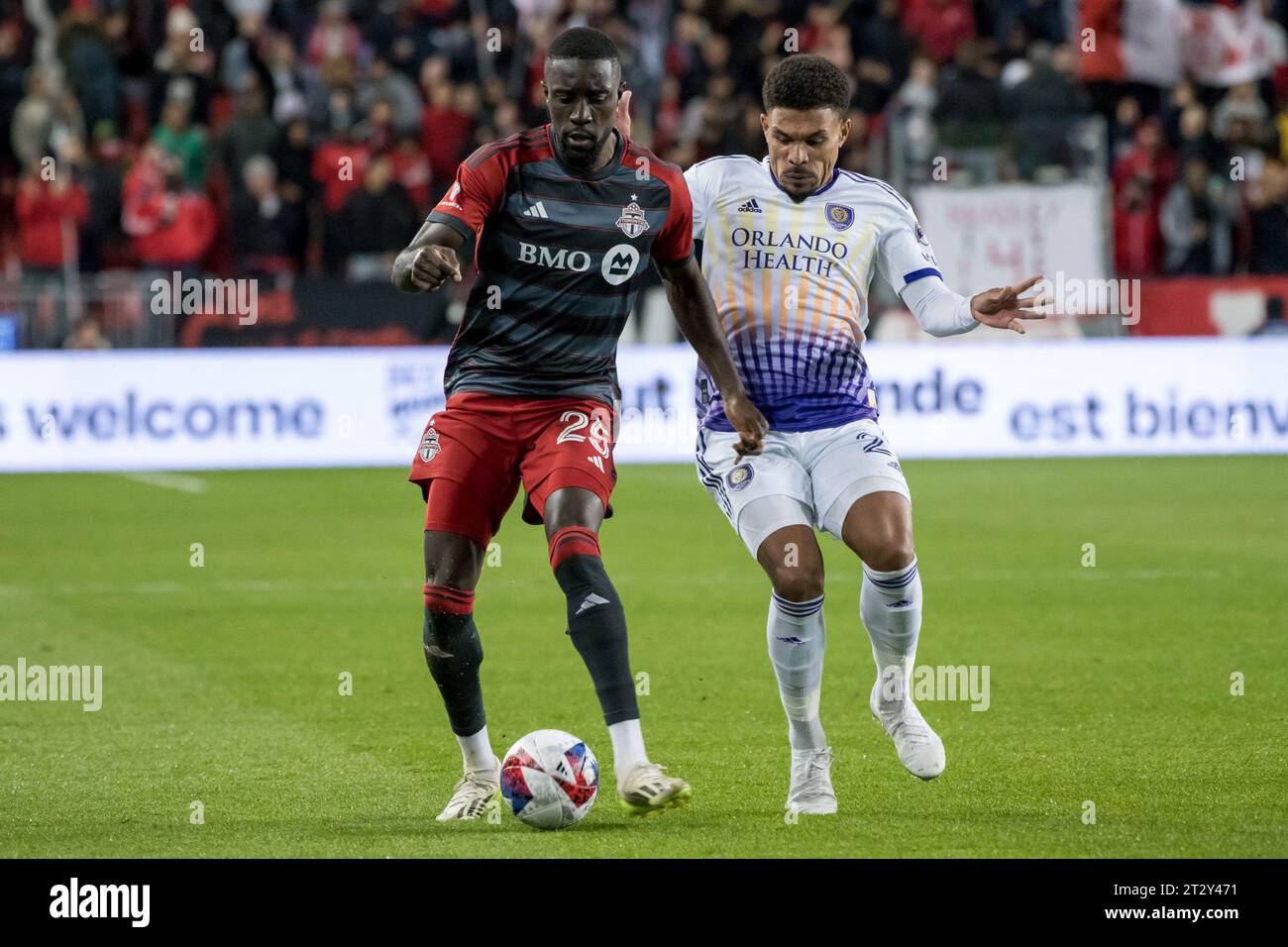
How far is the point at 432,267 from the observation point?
19.2ft

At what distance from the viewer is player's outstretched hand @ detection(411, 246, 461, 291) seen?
5.85m

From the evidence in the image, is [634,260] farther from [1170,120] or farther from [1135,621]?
[1170,120]

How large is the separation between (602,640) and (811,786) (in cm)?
87

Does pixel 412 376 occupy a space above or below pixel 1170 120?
below

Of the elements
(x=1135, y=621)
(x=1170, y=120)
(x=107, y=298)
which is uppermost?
(x=1170, y=120)

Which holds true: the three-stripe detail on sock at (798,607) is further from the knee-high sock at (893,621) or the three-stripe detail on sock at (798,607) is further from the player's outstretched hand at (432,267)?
the player's outstretched hand at (432,267)

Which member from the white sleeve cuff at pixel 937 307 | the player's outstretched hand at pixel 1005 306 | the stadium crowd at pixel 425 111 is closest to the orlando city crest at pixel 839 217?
the white sleeve cuff at pixel 937 307

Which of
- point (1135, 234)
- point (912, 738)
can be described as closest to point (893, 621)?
point (912, 738)

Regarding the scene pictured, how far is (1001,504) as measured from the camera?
15.5m

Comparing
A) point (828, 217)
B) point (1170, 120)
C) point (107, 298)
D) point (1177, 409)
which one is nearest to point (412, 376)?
point (107, 298)

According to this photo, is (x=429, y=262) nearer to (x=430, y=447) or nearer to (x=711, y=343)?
(x=430, y=447)

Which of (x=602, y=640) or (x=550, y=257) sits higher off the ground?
(x=550, y=257)

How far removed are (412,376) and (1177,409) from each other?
6781 millimetres

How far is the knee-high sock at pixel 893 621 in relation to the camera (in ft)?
22.0
